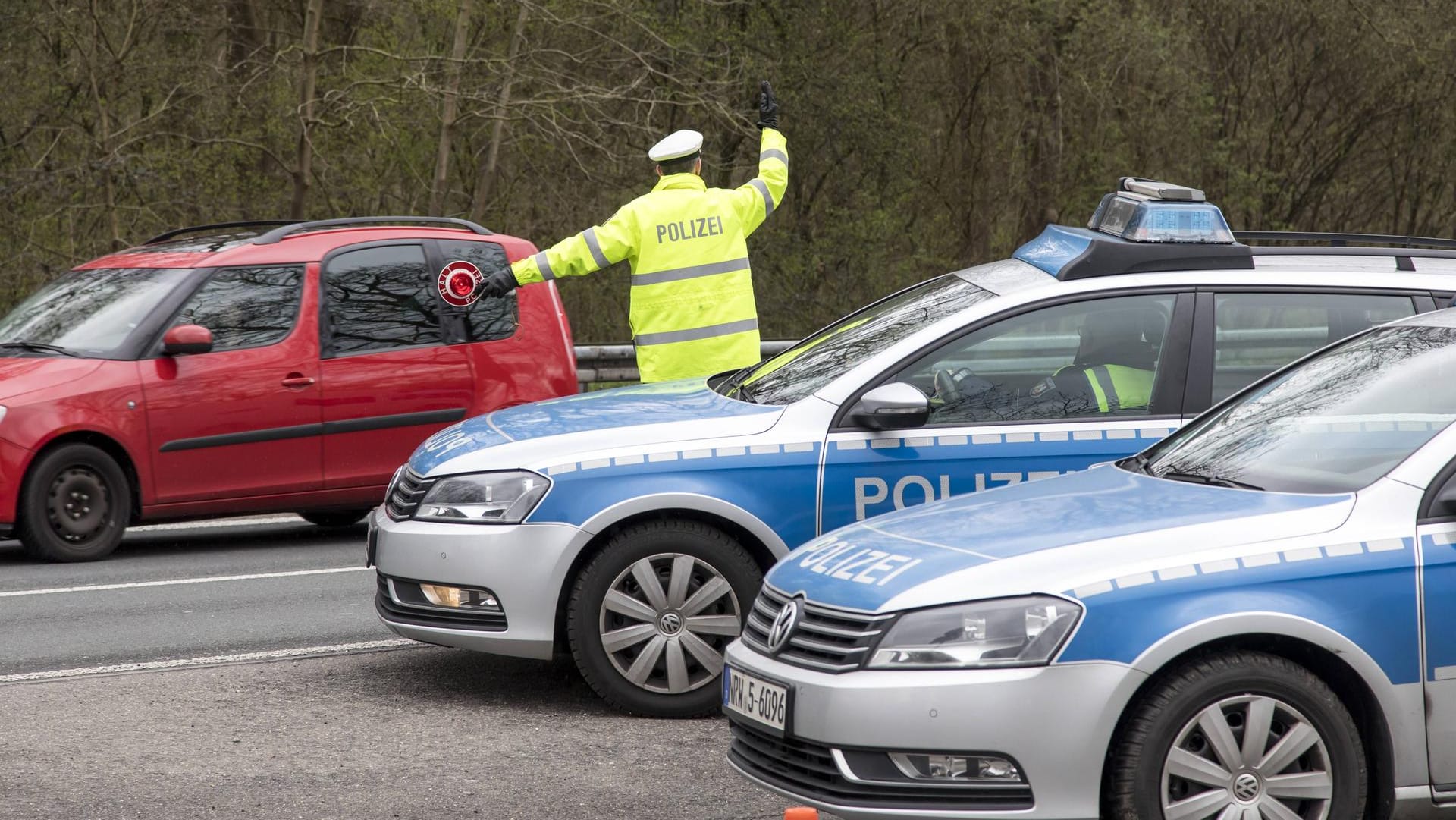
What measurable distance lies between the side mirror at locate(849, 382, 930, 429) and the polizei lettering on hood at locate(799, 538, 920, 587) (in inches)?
39.4

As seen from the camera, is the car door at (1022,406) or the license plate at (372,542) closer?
the car door at (1022,406)

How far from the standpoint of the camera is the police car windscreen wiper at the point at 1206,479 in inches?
172

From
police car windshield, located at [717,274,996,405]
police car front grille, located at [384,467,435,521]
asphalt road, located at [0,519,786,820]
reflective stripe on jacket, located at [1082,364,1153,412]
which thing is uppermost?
police car windshield, located at [717,274,996,405]

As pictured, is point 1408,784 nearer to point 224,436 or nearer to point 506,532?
point 506,532

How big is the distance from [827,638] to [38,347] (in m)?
6.67

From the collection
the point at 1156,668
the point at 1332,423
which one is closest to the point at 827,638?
the point at 1156,668

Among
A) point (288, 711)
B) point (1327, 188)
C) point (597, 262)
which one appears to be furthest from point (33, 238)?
point (1327, 188)

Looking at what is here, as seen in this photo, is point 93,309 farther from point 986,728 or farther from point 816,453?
point 986,728

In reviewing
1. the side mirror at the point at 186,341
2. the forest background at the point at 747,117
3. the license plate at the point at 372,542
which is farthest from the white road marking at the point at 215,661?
the forest background at the point at 747,117

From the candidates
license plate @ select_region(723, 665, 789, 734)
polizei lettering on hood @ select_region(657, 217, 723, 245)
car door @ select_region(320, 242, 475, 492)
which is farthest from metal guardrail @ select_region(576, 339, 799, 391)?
license plate @ select_region(723, 665, 789, 734)

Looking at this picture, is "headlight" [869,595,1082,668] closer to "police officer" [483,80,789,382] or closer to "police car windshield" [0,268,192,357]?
"police officer" [483,80,789,382]

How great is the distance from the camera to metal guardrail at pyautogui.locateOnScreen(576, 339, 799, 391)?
1455 centimetres

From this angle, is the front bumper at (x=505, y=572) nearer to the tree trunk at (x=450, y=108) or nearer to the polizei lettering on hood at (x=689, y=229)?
the polizei lettering on hood at (x=689, y=229)

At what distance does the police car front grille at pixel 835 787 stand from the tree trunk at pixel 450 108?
1332 centimetres
